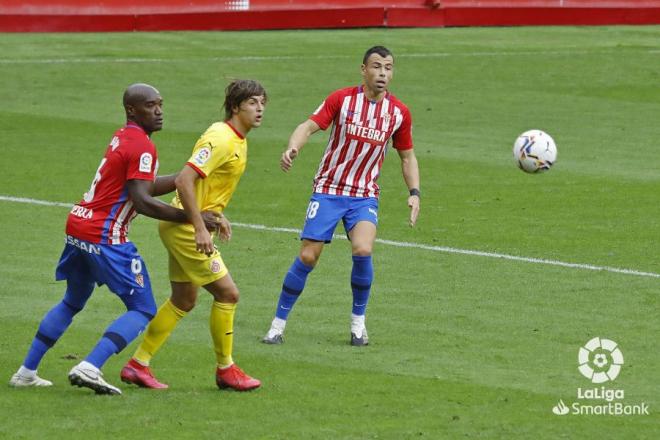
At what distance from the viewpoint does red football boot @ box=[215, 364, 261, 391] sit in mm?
9211

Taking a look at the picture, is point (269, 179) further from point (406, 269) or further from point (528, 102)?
point (528, 102)

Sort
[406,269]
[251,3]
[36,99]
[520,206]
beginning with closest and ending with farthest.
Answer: [406,269], [520,206], [36,99], [251,3]

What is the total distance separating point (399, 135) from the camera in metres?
11.4

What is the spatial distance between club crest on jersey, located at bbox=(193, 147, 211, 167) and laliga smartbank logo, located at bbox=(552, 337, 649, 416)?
2.72 metres

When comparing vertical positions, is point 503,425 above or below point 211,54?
below

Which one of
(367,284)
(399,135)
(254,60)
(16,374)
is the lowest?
(16,374)

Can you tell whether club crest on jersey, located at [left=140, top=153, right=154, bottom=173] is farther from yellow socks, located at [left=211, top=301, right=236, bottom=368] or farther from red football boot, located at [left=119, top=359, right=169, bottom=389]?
red football boot, located at [left=119, top=359, right=169, bottom=389]

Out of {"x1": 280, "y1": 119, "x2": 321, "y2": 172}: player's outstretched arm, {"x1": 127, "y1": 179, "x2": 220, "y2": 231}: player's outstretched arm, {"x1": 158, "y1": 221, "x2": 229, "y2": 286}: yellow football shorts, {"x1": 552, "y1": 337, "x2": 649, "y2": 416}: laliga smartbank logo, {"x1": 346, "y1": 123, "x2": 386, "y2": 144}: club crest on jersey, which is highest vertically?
{"x1": 346, "y1": 123, "x2": 386, "y2": 144}: club crest on jersey

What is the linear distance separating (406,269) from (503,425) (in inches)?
205

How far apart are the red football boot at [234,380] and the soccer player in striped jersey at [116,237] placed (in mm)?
598

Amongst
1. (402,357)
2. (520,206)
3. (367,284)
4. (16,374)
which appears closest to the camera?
(16,374)

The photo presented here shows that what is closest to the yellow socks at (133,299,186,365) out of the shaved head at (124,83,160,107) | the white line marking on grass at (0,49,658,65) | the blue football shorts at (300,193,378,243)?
the shaved head at (124,83,160,107)

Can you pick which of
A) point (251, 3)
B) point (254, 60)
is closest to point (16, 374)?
point (254, 60)

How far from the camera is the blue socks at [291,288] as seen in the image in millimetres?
10883
